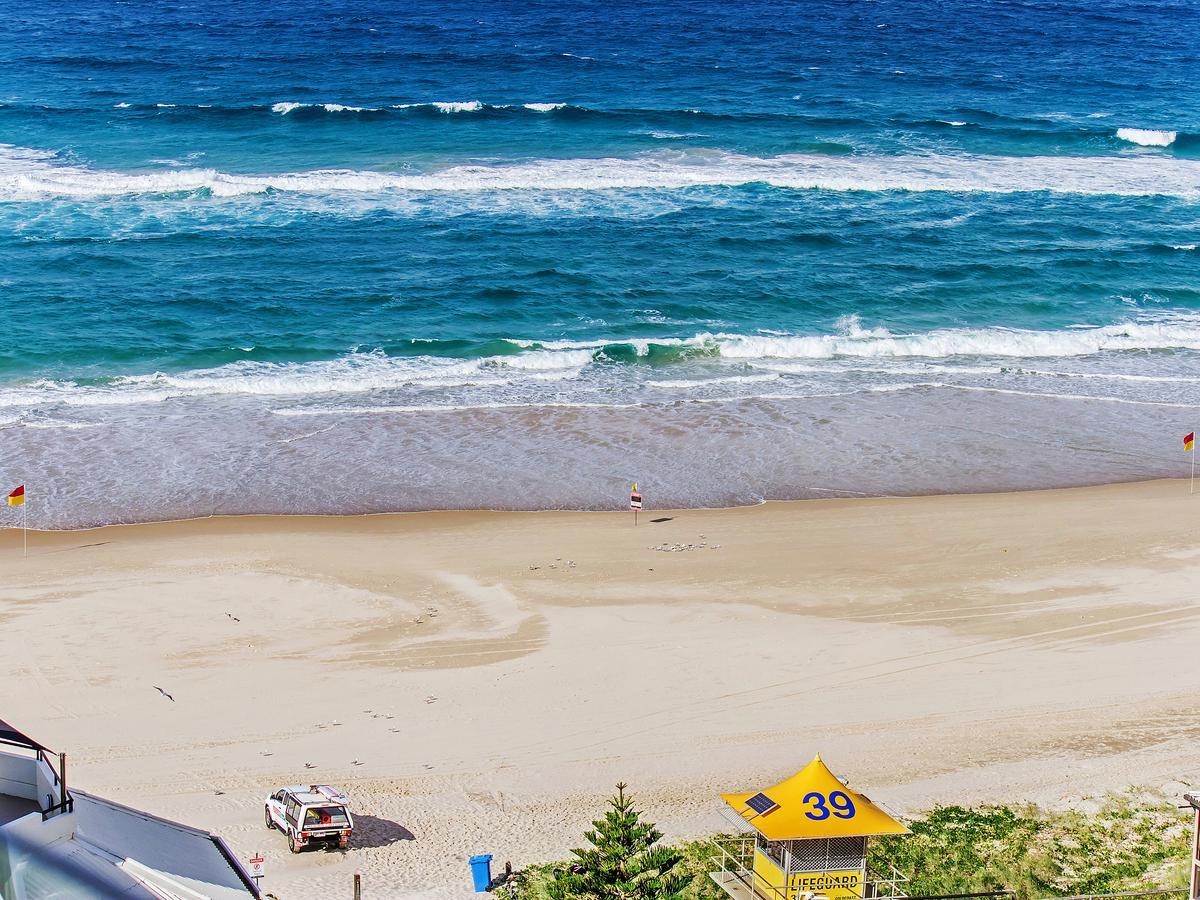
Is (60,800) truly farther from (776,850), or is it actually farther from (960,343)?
(960,343)

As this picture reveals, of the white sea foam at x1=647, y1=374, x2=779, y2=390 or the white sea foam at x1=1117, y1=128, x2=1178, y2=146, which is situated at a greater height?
the white sea foam at x1=1117, y1=128, x2=1178, y2=146

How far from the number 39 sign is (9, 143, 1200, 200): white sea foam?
37598mm

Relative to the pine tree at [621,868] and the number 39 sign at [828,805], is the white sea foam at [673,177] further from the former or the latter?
the pine tree at [621,868]

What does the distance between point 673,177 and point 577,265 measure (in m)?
10.3

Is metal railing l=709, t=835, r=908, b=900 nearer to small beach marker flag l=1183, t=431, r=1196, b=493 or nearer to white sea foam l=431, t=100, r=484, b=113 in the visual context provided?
small beach marker flag l=1183, t=431, r=1196, b=493

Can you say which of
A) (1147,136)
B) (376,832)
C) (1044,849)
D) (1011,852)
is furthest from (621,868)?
(1147,136)

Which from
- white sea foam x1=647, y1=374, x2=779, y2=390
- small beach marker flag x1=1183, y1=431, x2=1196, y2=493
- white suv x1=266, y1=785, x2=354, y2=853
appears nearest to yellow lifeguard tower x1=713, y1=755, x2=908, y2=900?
white suv x1=266, y1=785, x2=354, y2=853

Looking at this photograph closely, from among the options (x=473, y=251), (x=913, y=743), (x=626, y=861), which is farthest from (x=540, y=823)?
(x=473, y=251)

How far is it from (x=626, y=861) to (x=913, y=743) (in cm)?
676

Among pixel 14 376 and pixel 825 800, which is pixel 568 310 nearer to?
pixel 14 376

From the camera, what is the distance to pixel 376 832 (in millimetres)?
16938

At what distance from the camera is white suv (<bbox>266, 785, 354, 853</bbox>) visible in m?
16.2

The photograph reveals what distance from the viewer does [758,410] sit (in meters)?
33.4

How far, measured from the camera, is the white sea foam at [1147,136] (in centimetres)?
5762
